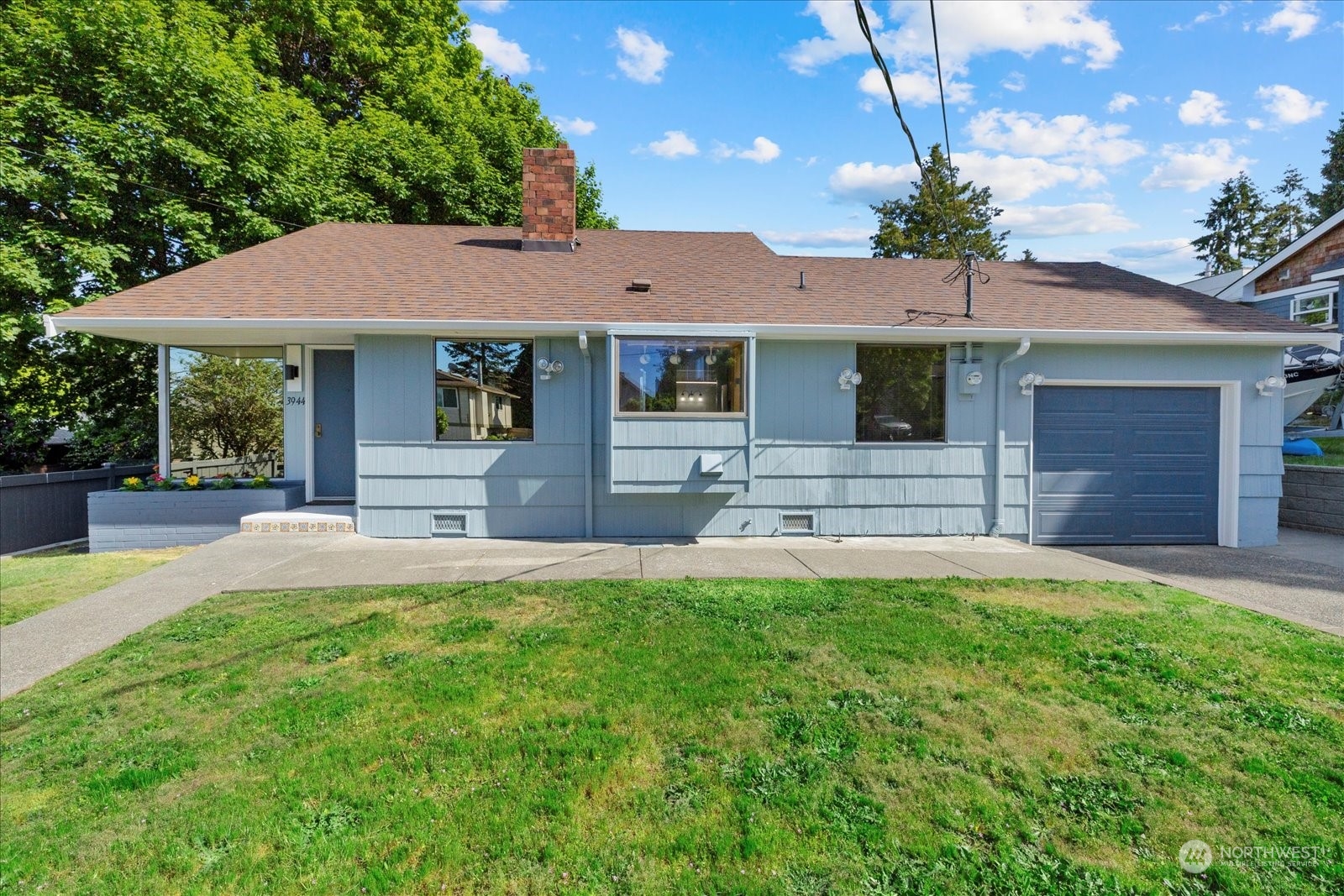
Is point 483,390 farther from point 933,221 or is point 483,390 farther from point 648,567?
point 933,221

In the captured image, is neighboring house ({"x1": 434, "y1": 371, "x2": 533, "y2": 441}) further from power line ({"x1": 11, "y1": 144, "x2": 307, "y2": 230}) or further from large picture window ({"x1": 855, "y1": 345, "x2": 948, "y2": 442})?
power line ({"x1": 11, "y1": 144, "x2": 307, "y2": 230})

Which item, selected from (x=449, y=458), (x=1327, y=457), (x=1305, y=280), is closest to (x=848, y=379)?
(x=449, y=458)

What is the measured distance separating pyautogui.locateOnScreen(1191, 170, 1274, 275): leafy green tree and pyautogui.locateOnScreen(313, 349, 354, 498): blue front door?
41134 millimetres

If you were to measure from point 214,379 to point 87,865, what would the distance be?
834cm

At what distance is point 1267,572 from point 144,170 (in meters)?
16.1

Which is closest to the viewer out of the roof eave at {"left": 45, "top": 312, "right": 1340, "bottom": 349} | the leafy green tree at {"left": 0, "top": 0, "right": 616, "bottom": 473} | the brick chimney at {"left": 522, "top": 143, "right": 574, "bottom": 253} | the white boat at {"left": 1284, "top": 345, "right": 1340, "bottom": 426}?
the roof eave at {"left": 45, "top": 312, "right": 1340, "bottom": 349}

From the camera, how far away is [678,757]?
8.67 feet

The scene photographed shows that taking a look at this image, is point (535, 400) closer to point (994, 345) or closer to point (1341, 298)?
point (994, 345)

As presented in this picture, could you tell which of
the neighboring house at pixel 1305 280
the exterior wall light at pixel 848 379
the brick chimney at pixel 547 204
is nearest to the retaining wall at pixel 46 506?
the brick chimney at pixel 547 204

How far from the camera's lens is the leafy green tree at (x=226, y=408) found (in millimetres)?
8281

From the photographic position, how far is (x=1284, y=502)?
28.4 feet

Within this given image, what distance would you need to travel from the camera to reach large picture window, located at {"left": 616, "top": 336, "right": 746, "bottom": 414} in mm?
6750

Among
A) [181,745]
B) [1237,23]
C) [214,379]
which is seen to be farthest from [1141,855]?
[214,379]

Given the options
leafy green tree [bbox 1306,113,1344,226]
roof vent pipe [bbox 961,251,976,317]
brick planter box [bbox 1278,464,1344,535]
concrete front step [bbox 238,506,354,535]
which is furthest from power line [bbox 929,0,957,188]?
leafy green tree [bbox 1306,113,1344,226]
